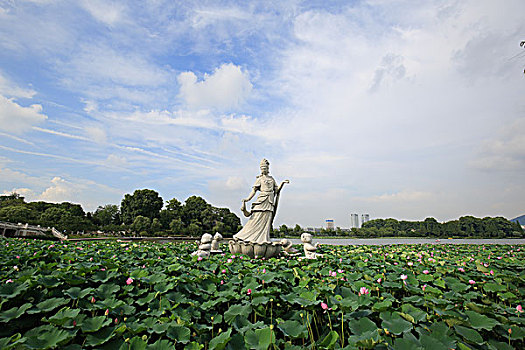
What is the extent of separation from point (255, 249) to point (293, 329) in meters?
5.05

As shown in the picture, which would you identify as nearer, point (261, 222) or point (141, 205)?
point (261, 222)

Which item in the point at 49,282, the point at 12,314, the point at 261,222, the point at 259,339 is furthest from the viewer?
the point at 261,222

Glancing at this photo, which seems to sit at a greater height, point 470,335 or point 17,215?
point 17,215

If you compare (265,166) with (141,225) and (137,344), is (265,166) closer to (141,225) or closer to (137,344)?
(137,344)

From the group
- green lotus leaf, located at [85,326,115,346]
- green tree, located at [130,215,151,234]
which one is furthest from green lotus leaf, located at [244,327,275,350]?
green tree, located at [130,215,151,234]

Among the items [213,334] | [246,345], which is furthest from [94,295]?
[246,345]

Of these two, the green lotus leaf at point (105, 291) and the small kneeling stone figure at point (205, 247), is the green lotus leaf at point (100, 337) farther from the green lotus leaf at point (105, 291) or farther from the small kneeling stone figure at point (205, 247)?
the small kneeling stone figure at point (205, 247)

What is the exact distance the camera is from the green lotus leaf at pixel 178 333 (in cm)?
235

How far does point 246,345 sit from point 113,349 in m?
1.14

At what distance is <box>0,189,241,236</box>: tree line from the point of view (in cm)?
3594

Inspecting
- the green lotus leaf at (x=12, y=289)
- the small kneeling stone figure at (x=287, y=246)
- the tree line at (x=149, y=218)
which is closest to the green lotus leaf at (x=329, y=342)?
the green lotus leaf at (x=12, y=289)

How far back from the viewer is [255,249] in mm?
7477

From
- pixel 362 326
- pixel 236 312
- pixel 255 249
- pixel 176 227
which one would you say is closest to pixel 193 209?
pixel 176 227

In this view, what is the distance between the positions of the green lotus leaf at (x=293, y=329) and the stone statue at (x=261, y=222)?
16.2 ft
